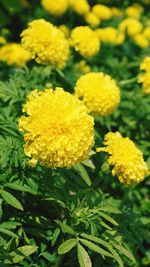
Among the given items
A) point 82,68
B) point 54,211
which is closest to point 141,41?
point 82,68

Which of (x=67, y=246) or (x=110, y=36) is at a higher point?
(x=110, y=36)

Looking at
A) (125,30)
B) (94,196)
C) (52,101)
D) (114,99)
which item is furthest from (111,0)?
(52,101)

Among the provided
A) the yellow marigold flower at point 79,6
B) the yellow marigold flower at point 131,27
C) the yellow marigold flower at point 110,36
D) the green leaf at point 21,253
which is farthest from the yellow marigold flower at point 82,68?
the green leaf at point 21,253

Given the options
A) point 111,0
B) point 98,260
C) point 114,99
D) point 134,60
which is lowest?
point 98,260

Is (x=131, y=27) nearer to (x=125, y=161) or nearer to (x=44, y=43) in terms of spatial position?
(x=44, y=43)

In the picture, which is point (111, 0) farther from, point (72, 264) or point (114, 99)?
point (72, 264)

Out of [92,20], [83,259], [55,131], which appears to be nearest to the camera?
[55,131]
